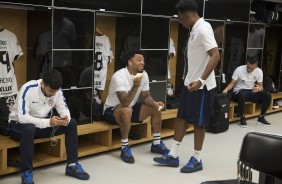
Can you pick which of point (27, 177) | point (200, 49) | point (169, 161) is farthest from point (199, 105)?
point (27, 177)

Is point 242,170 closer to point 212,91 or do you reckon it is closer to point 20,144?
point 212,91

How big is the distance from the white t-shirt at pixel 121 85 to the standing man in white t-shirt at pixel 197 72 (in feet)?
2.25

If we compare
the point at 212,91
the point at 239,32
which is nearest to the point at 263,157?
the point at 212,91

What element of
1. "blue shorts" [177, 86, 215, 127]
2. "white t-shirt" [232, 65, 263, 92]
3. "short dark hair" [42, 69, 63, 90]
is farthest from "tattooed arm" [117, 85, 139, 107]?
"white t-shirt" [232, 65, 263, 92]

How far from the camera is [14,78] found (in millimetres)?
4113

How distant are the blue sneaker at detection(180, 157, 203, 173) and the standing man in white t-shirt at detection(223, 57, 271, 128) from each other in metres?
2.48

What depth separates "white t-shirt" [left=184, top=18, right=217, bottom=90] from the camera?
12.0 feet

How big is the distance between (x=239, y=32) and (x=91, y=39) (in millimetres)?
3232

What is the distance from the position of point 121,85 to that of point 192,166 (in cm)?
108

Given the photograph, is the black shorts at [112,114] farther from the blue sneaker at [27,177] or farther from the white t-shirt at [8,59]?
the blue sneaker at [27,177]

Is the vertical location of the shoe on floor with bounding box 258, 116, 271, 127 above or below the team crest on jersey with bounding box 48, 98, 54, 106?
below

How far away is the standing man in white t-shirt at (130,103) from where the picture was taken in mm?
4195

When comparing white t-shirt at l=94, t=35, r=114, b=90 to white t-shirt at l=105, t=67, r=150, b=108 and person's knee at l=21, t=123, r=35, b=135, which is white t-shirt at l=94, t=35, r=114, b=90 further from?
person's knee at l=21, t=123, r=35, b=135

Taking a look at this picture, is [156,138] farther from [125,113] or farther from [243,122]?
[243,122]
